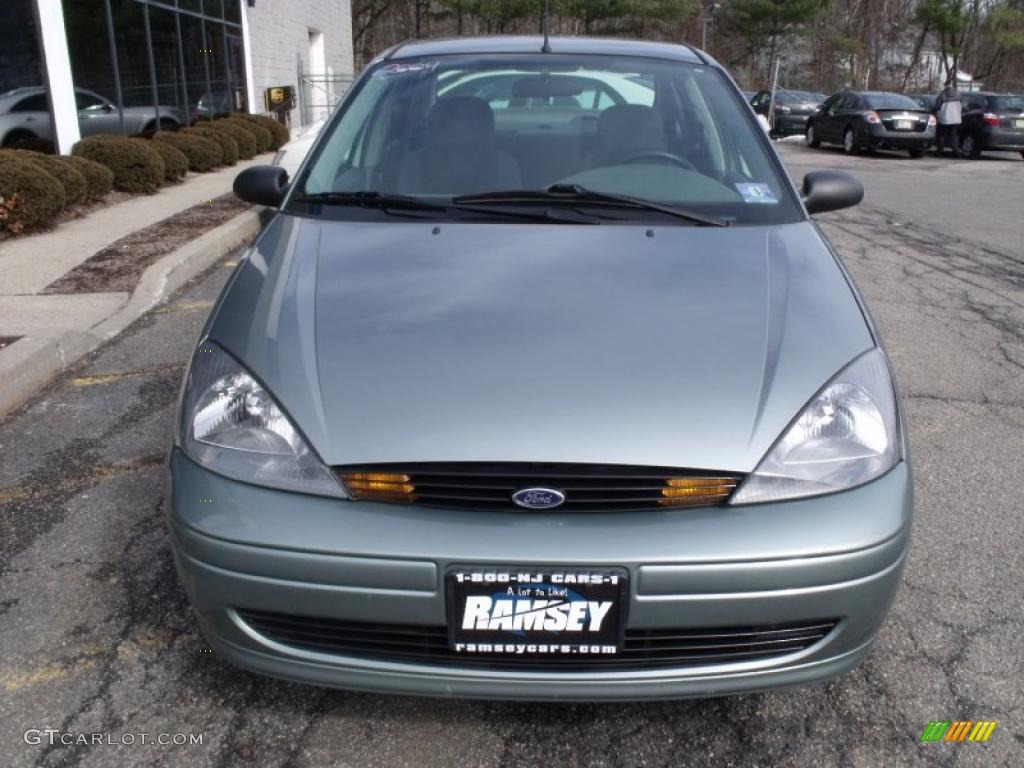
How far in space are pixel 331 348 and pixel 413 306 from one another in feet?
0.83

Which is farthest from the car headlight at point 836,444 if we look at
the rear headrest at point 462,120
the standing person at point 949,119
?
the standing person at point 949,119

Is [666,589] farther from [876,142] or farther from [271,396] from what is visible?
[876,142]

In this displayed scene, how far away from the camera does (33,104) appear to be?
10.3m

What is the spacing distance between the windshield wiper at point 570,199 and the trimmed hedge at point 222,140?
37.9 feet

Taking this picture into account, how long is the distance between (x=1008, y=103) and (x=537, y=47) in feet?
66.0

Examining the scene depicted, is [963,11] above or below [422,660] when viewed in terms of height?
above

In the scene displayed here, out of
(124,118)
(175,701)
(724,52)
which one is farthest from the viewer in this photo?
(724,52)

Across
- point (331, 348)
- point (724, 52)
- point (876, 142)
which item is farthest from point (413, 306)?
point (724, 52)

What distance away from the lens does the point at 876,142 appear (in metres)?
20.3

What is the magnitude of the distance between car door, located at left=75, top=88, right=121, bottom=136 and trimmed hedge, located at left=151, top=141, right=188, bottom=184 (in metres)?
0.86

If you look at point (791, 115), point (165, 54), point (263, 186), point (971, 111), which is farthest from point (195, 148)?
point (791, 115)

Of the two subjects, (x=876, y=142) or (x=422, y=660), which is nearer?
(x=422, y=660)

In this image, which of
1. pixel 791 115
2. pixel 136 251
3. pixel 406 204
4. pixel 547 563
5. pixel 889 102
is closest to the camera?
pixel 547 563

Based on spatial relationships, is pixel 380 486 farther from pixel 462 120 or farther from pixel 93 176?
pixel 93 176
